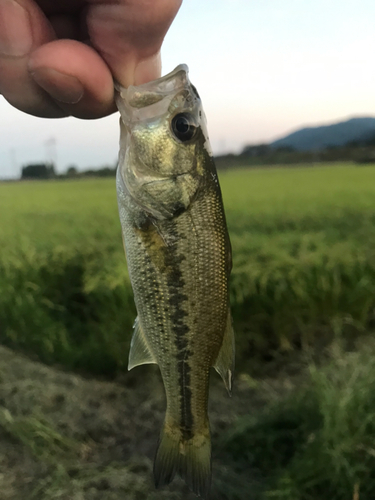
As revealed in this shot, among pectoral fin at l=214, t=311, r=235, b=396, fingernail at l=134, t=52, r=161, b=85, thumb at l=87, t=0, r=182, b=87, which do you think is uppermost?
thumb at l=87, t=0, r=182, b=87

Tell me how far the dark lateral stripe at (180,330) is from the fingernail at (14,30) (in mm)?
437

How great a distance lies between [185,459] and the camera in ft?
2.88

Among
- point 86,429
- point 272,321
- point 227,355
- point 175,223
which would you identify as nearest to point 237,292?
point 272,321

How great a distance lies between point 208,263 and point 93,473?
1.21 m

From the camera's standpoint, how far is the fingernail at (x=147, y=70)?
77cm

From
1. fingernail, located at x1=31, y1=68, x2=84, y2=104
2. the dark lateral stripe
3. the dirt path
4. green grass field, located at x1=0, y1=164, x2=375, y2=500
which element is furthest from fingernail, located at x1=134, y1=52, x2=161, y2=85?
the dirt path

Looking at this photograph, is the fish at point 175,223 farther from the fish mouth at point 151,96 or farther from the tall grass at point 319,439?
the tall grass at point 319,439

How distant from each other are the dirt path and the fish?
2.70ft

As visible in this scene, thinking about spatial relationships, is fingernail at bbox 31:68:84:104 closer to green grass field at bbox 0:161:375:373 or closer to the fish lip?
the fish lip

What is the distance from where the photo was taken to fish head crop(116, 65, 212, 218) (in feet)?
2.58

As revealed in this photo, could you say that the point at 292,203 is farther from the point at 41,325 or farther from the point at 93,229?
the point at 41,325

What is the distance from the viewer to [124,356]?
2.25 metres

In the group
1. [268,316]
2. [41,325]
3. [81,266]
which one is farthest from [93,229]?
[268,316]

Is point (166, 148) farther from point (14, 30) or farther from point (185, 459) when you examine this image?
point (185, 459)
